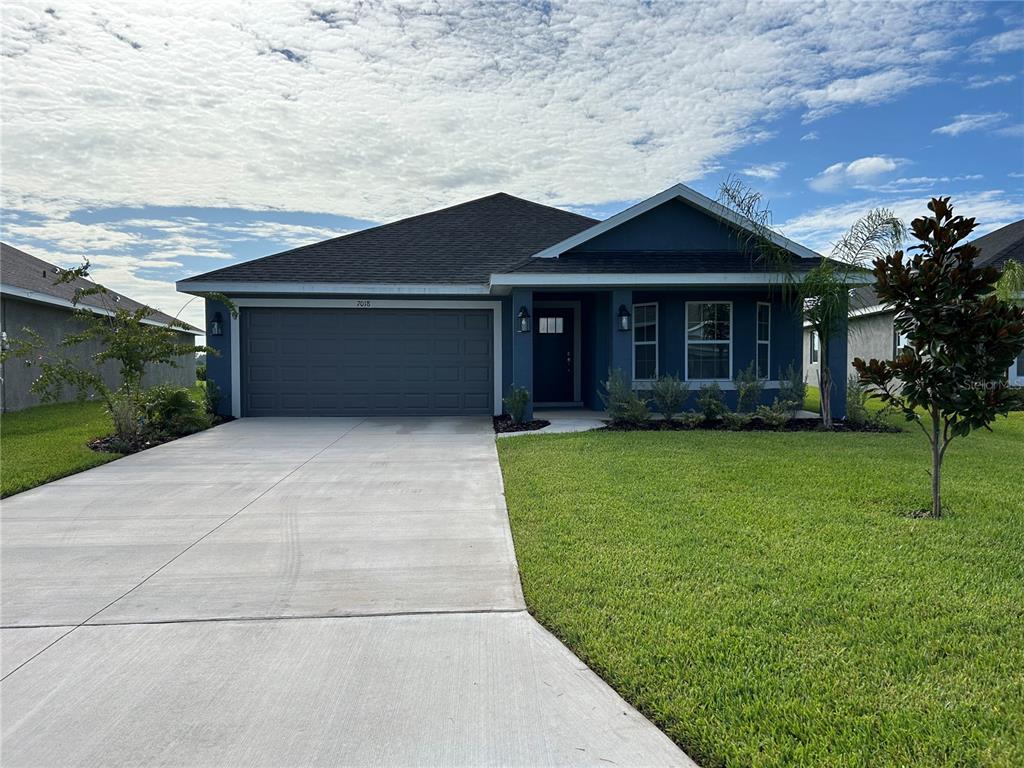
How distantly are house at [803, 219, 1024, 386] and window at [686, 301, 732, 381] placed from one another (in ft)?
18.8

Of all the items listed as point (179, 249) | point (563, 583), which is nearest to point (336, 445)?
point (563, 583)

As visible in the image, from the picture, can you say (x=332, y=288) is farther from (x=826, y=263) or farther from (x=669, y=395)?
(x=826, y=263)

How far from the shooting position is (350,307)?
1379 centimetres

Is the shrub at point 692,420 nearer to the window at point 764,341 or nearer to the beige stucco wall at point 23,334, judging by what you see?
the window at point 764,341

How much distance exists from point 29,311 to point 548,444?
46.9 ft

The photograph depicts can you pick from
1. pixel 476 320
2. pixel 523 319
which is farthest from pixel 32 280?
pixel 523 319

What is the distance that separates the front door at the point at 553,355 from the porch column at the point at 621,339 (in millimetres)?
2630

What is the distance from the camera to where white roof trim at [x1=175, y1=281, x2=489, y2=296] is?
12742 mm

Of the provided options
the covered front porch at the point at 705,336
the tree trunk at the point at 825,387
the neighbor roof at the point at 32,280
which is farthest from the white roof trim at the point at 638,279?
the neighbor roof at the point at 32,280

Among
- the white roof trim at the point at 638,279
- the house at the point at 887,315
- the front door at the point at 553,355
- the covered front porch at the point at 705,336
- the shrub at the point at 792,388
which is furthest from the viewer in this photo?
the house at the point at 887,315

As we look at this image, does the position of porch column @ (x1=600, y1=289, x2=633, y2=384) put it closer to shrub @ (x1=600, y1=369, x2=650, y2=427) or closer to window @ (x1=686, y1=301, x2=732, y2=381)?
shrub @ (x1=600, y1=369, x2=650, y2=427)

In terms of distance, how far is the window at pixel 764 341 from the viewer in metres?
13.3

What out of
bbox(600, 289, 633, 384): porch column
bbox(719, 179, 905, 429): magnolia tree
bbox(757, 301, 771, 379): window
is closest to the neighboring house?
bbox(600, 289, 633, 384): porch column

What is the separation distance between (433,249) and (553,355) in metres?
3.71
